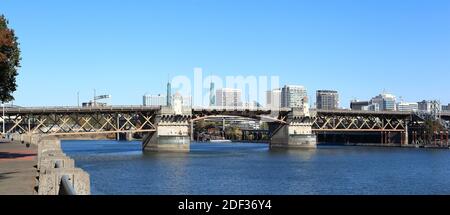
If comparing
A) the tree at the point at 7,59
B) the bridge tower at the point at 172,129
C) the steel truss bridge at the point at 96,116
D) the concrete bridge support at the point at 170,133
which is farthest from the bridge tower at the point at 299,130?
the tree at the point at 7,59

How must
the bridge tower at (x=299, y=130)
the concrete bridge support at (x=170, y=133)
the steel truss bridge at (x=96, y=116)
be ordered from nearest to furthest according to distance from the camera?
the steel truss bridge at (x=96, y=116) → the concrete bridge support at (x=170, y=133) → the bridge tower at (x=299, y=130)

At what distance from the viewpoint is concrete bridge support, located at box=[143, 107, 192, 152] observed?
540ft

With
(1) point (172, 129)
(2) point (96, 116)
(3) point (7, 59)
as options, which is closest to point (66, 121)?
(2) point (96, 116)

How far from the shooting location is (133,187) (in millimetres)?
62344

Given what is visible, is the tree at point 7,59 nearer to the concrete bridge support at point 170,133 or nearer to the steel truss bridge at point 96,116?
the steel truss bridge at point 96,116

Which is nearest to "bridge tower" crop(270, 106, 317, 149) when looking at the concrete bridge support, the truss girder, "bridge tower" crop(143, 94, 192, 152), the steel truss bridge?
the steel truss bridge

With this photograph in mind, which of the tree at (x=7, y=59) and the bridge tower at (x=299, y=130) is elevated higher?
the tree at (x=7, y=59)

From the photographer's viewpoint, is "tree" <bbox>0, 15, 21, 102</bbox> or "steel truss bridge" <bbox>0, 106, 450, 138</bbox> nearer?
"tree" <bbox>0, 15, 21, 102</bbox>

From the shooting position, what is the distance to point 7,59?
49.9 metres

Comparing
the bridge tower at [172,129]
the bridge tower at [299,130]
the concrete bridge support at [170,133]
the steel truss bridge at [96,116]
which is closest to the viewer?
the steel truss bridge at [96,116]

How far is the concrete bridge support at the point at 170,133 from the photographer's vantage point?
164500mm

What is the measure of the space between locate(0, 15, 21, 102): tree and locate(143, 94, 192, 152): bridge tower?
105350 mm

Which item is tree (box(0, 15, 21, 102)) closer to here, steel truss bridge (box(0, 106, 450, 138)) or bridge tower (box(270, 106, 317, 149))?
steel truss bridge (box(0, 106, 450, 138))
